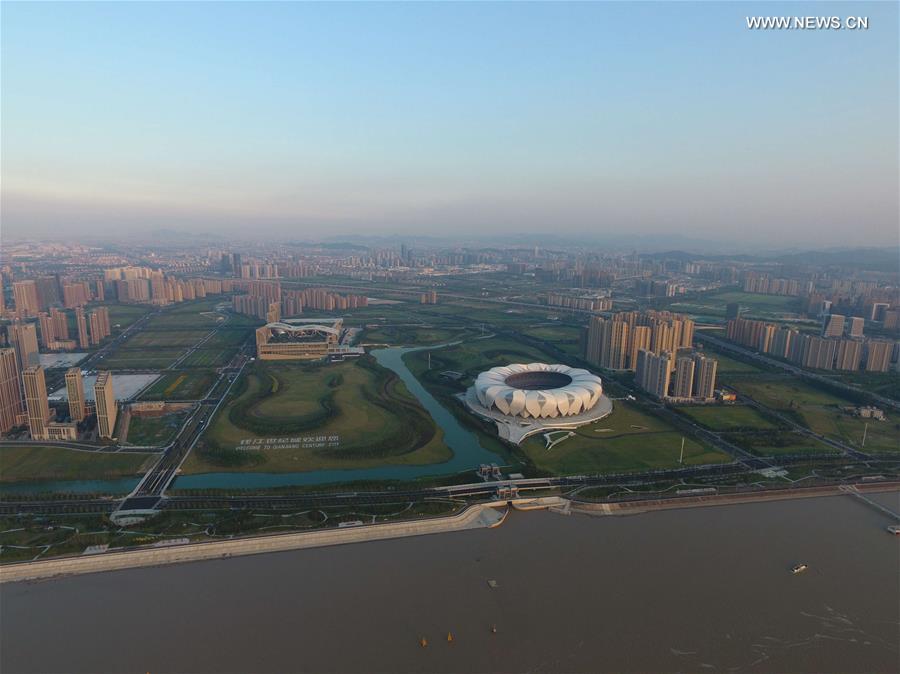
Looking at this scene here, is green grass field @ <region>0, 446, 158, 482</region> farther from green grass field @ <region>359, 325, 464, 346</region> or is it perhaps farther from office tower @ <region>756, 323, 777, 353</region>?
office tower @ <region>756, 323, 777, 353</region>

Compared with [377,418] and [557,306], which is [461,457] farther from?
[557,306]

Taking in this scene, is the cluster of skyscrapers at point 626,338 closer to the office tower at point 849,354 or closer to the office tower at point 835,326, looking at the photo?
the office tower at point 849,354

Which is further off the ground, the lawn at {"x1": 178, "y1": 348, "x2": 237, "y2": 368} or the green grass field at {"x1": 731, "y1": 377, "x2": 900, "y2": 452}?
the green grass field at {"x1": 731, "y1": 377, "x2": 900, "y2": 452}

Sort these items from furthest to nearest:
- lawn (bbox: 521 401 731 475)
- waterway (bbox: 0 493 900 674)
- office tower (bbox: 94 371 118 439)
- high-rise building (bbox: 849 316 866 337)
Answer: high-rise building (bbox: 849 316 866 337) < office tower (bbox: 94 371 118 439) < lawn (bbox: 521 401 731 475) < waterway (bbox: 0 493 900 674)

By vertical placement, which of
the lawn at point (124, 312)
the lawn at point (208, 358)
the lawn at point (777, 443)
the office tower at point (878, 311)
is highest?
the office tower at point (878, 311)

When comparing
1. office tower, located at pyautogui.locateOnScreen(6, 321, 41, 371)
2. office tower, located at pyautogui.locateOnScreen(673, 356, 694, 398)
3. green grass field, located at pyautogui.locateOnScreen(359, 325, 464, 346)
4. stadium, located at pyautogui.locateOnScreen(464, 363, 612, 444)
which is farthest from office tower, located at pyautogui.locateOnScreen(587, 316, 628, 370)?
office tower, located at pyautogui.locateOnScreen(6, 321, 41, 371)

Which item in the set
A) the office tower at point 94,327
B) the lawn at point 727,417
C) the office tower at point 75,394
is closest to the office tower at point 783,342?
the lawn at point 727,417

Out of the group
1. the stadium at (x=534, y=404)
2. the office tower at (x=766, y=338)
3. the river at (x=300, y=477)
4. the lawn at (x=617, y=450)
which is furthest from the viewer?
the office tower at (x=766, y=338)
